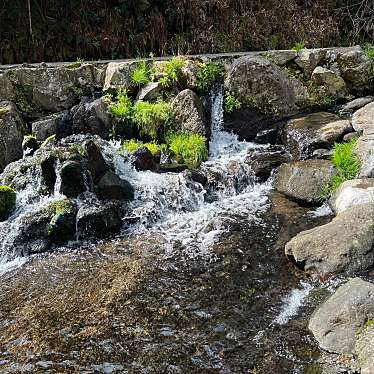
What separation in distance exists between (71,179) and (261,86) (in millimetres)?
5369

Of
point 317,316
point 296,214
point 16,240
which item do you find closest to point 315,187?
point 296,214

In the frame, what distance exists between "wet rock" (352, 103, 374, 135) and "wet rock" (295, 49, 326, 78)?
219 cm

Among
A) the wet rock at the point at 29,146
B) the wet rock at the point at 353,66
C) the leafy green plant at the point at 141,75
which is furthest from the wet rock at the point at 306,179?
the wet rock at the point at 29,146

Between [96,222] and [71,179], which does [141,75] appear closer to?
[71,179]

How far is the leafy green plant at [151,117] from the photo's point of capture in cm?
1059

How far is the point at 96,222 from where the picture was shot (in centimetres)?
772

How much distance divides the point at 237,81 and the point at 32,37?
22.8ft

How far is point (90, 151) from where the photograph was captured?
8.77 meters

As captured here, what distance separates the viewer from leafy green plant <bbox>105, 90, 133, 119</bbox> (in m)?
10.7

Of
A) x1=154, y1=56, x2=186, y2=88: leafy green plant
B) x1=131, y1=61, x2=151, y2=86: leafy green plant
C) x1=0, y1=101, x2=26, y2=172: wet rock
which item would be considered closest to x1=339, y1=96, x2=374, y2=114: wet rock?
x1=154, y1=56, x2=186, y2=88: leafy green plant

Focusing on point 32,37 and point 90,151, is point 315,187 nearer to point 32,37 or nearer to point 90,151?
point 90,151

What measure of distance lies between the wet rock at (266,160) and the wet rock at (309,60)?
2.71 m

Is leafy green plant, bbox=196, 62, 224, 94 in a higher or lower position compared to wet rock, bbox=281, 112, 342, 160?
higher

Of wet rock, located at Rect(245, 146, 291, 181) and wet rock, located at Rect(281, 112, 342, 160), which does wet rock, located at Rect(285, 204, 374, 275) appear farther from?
wet rock, located at Rect(281, 112, 342, 160)
